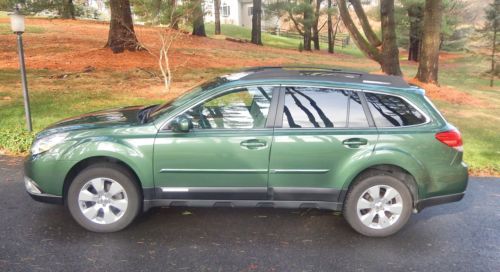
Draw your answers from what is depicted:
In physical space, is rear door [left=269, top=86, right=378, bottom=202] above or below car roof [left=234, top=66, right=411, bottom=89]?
below

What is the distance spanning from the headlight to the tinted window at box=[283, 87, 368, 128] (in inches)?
86.7

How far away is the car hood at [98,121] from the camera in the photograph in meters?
4.83

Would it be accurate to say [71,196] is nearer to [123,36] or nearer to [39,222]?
[39,222]

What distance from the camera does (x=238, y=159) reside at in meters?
4.66

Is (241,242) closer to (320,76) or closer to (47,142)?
(320,76)

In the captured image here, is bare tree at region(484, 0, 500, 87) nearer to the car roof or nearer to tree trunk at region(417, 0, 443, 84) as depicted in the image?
tree trunk at region(417, 0, 443, 84)

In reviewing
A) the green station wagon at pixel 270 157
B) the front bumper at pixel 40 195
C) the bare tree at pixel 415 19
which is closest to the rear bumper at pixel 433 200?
the green station wagon at pixel 270 157

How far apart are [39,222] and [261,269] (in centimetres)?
242

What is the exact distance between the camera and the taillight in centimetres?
472

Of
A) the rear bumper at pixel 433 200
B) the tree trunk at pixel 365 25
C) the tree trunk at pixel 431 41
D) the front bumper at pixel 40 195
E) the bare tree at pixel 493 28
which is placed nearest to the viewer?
the front bumper at pixel 40 195

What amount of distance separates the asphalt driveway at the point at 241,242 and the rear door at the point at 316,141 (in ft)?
1.63

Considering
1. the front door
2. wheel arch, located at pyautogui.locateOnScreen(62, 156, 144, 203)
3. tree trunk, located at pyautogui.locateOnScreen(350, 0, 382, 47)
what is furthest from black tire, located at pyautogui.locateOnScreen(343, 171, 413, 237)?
tree trunk, located at pyautogui.locateOnScreen(350, 0, 382, 47)

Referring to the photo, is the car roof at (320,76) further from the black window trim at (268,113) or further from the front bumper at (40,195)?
the front bumper at (40,195)

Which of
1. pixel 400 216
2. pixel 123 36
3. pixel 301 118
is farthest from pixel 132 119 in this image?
pixel 123 36
